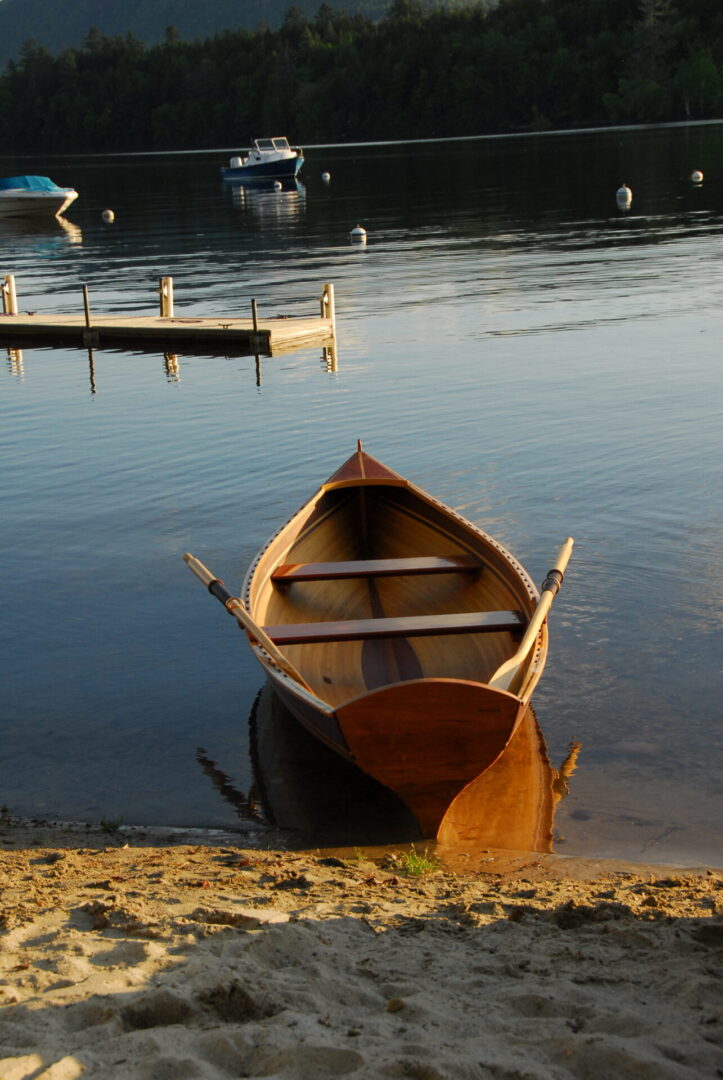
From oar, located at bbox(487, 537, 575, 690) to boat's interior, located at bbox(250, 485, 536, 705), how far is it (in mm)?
202

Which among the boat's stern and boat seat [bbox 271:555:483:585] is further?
boat seat [bbox 271:555:483:585]

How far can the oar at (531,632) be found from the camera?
309 inches

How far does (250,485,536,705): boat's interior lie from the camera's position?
9.40 metres

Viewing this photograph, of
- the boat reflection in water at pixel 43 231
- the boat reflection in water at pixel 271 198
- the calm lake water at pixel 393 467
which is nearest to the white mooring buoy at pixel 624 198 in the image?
the calm lake water at pixel 393 467

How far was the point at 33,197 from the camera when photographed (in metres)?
70.4

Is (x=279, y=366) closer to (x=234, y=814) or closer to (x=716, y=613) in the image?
(x=716, y=613)

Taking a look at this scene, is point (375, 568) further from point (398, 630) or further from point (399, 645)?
point (398, 630)

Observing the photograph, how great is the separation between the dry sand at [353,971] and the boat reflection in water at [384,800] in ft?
2.03

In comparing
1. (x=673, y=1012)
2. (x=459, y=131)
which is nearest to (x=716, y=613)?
(x=673, y=1012)

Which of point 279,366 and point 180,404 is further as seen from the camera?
point 279,366

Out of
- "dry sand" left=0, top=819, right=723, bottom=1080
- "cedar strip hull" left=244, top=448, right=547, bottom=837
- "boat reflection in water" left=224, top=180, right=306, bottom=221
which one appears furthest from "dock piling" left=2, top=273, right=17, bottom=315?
"boat reflection in water" left=224, top=180, right=306, bottom=221

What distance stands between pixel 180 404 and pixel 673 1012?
713 inches

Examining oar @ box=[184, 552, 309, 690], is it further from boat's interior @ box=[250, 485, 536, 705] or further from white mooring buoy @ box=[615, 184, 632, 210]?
white mooring buoy @ box=[615, 184, 632, 210]

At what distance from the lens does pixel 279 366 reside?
82.7 feet
